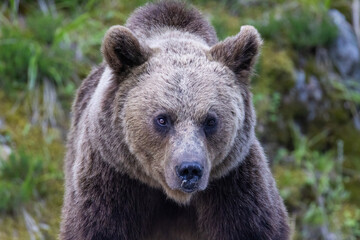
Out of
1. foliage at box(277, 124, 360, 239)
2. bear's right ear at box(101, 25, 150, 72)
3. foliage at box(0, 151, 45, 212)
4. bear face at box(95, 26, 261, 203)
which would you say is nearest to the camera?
bear face at box(95, 26, 261, 203)

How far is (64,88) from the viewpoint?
30.8ft

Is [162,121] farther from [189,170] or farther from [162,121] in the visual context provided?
[189,170]

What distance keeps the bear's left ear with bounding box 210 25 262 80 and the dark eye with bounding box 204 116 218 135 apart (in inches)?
20.9

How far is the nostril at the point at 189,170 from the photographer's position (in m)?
4.78

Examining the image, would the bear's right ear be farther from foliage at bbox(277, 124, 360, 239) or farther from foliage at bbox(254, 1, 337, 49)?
foliage at bbox(254, 1, 337, 49)

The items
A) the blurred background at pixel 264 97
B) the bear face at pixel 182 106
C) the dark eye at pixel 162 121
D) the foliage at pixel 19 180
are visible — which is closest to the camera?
the bear face at pixel 182 106

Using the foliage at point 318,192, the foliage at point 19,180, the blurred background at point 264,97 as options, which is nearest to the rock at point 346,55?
the blurred background at point 264,97

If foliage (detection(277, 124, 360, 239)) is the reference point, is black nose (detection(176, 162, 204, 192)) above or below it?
below

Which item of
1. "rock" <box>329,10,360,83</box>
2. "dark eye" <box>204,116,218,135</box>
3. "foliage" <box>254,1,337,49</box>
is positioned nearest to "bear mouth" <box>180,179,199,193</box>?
"dark eye" <box>204,116,218,135</box>

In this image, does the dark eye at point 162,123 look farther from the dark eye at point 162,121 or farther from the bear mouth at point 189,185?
the bear mouth at point 189,185

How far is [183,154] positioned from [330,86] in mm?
5964

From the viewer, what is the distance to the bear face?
195 inches

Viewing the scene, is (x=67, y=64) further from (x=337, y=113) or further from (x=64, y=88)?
(x=337, y=113)

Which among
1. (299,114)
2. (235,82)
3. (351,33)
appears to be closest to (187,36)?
(235,82)
